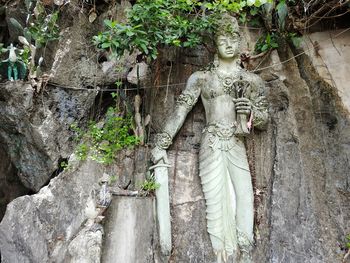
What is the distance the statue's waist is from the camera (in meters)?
4.37

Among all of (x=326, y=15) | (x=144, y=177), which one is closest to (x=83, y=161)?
(x=144, y=177)

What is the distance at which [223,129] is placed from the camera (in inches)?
173

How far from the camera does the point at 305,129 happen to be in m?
4.76

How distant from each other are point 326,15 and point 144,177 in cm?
291

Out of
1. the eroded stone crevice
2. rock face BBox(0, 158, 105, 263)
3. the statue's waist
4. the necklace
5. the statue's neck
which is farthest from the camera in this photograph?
the eroded stone crevice

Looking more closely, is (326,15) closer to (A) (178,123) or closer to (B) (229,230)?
(A) (178,123)

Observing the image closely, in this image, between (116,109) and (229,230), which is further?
(116,109)

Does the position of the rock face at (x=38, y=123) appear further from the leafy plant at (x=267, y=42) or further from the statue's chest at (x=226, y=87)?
the leafy plant at (x=267, y=42)

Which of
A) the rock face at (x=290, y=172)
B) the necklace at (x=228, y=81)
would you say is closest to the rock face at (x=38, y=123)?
the rock face at (x=290, y=172)

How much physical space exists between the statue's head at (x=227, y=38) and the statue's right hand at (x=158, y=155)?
1241mm

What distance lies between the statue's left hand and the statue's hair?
78 centimetres

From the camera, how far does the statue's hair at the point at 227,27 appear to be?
460cm

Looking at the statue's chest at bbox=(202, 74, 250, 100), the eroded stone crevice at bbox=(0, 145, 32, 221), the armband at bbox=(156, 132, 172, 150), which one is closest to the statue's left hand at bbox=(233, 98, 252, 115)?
the statue's chest at bbox=(202, 74, 250, 100)

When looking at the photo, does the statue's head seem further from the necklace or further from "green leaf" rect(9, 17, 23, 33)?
"green leaf" rect(9, 17, 23, 33)
